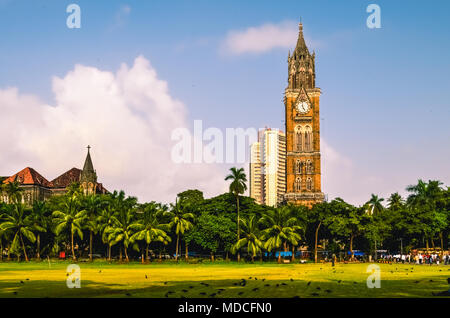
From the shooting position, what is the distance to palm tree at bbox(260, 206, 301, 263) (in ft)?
291

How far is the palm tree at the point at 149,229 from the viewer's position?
87938 millimetres

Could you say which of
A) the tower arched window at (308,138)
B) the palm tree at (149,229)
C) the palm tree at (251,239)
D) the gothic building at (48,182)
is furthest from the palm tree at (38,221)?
the tower arched window at (308,138)

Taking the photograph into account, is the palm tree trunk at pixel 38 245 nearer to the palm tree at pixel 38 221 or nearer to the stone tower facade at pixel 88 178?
the palm tree at pixel 38 221

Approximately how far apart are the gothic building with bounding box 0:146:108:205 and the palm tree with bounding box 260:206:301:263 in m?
84.0

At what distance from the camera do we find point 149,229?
292ft

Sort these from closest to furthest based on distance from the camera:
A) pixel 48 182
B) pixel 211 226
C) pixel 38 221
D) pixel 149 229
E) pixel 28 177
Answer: pixel 149 229 → pixel 211 226 → pixel 38 221 → pixel 28 177 → pixel 48 182

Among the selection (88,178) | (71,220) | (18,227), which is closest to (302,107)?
(88,178)

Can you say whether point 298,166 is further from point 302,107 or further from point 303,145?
point 302,107

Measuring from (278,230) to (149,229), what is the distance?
64.5 feet

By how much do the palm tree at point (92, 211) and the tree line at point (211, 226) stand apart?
17 cm

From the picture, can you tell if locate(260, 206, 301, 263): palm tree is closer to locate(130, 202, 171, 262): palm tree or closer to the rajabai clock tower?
locate(130, 202, 171, 262): palm tree
